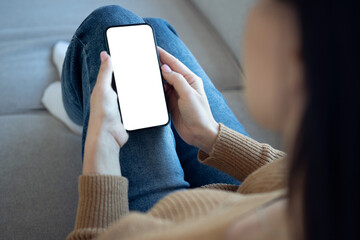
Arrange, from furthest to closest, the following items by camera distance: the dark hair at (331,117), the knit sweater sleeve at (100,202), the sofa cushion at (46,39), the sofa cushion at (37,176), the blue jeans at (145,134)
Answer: the sofa cushion at (46,39) < the sofa cushion at (37,176) < the blue jeans at (145,134) < the knit sweater sleeve at (100,202) < the dark hair at (331,117)

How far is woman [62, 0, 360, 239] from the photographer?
25cm

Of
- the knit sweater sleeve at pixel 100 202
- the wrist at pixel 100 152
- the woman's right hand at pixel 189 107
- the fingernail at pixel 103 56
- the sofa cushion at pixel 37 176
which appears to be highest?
the fingernail at pixel 103 56

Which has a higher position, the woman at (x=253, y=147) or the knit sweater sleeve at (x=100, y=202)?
the woman at (x=253, y=147)

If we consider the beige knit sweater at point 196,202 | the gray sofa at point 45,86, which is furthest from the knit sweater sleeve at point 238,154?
the gray sofa at point 45,86

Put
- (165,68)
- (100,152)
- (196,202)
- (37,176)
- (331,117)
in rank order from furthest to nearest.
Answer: (37,176), (165,68), (100,152), (196,202), (331,117)

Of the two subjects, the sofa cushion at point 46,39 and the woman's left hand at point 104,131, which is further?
the sofa cushion at point 46,39

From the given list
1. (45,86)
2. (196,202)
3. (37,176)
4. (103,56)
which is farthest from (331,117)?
(45,86)

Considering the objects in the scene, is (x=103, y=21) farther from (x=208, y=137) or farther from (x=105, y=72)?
(x=208, y=137)

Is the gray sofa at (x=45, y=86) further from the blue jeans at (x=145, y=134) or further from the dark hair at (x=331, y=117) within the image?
the dark hair at (x=331, y=117)

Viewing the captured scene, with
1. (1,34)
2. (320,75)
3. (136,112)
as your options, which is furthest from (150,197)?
(1,34)

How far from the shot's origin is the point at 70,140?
0.94m

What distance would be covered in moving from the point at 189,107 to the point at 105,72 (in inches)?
6.4

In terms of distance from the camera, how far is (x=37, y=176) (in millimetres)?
866

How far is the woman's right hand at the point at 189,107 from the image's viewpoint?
0.61 m
